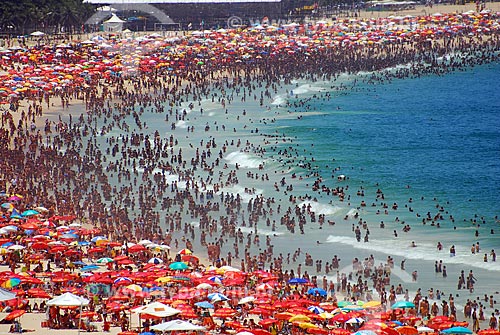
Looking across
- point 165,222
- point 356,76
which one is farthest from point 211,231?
point 356,76

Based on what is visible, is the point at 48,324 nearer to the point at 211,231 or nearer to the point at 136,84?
the point at 211,231

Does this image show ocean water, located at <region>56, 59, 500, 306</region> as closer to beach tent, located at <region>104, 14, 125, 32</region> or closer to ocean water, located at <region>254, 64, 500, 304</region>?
ocean water, located at <region>254, 64, 500, 304</region>

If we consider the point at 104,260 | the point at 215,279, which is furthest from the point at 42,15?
the point at 215,279

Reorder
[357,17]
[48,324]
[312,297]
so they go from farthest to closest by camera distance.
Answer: [357,17], [312,297], [48,324]

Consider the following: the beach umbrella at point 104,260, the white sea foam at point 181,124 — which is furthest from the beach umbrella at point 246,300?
the white sea foam at point 181,124

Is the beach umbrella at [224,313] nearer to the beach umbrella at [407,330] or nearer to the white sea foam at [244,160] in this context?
the beach umbrella at [407,330]

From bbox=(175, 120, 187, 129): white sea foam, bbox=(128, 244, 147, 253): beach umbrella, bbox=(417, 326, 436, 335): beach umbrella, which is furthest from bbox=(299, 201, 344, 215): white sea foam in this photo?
bbox=(175, 120, 187, 129): white sea foam
